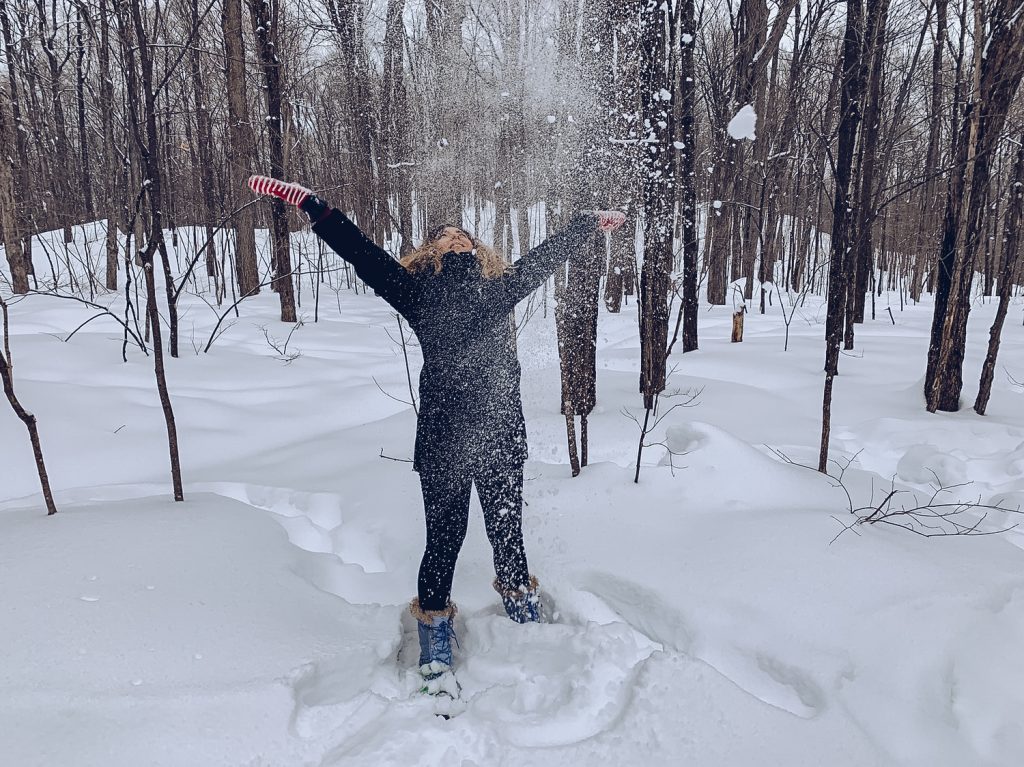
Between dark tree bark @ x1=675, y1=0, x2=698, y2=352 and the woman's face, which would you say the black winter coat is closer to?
the woman's face

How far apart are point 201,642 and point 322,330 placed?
7.00 m

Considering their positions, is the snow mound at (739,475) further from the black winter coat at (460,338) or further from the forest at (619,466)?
the black winter coat at (460,338)

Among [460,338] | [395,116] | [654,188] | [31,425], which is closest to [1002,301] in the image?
[654,188]

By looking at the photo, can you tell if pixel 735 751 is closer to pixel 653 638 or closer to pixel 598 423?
pixel 653 638

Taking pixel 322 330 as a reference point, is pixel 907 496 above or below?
below

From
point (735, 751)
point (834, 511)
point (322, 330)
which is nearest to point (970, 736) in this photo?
point (735, 751)

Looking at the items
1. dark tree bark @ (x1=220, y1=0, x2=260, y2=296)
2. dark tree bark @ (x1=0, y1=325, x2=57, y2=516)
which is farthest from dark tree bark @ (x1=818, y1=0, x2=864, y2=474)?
dark tree bark @ (x1=220, y1=0, x2=260, y2=296)

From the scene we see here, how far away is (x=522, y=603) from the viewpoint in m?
2.29

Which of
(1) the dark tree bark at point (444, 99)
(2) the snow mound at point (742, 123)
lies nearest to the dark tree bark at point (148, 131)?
(2) the snow mound at point (742, 123)

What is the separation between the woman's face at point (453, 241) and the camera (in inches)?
74.9

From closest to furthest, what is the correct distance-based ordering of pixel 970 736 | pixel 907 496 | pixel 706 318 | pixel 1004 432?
pixel 970 736
pixel 907 496
pixel 1004 432
pixel 706 318

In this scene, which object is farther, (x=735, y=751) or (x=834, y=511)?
(x=834, y=511)

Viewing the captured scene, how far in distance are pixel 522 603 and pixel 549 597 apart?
21cm

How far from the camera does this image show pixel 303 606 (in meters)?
2.26
